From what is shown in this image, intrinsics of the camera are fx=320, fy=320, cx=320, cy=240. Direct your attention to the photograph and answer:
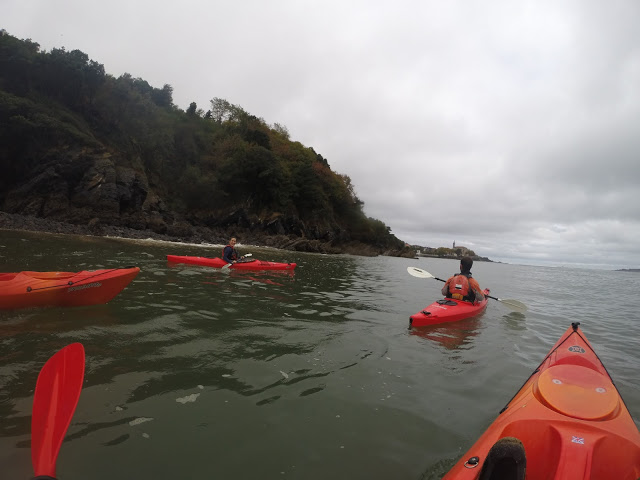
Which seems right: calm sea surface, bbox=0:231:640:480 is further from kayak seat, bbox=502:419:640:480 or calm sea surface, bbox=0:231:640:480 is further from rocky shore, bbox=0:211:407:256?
rocky shore, bbox=0:211:407:256

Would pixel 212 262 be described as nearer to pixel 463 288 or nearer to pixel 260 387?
pixel 463 288

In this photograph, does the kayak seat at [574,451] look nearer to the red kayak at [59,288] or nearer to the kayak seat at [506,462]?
the kayak seat at [506,462]

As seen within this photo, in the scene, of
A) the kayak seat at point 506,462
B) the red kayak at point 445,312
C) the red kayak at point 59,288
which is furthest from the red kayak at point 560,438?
the red kayak at point 59,288

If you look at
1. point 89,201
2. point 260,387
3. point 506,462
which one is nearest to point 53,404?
point 260,387

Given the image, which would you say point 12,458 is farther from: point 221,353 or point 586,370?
point 586,370

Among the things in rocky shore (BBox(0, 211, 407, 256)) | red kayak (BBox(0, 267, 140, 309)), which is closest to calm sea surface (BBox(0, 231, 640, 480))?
red kayak (BBox(0, 267, 140, 309))

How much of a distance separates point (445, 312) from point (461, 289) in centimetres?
140

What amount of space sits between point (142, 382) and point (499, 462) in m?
3.34

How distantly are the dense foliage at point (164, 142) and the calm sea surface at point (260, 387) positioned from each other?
3510cm

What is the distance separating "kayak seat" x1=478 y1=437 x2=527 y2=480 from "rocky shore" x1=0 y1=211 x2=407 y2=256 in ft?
98.5

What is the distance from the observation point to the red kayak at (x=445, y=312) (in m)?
6.87

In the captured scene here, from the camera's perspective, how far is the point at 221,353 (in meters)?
4.41

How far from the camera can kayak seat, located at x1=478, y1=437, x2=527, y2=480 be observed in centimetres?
175

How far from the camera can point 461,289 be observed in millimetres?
8445
